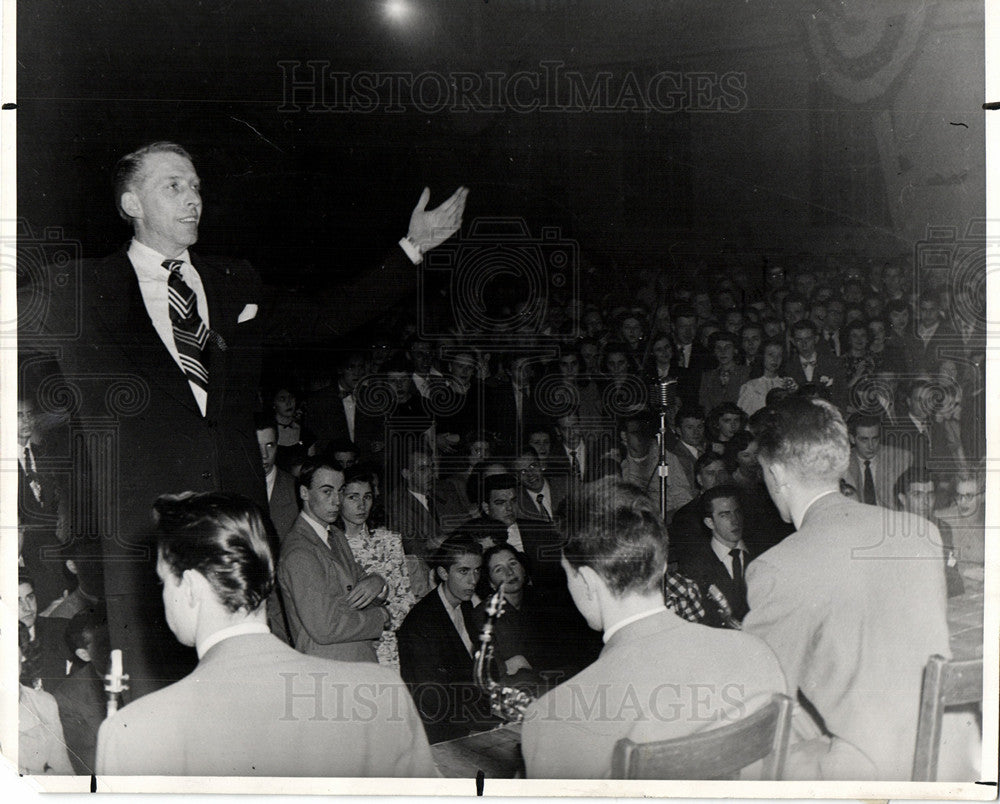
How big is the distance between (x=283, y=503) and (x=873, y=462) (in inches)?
61.6

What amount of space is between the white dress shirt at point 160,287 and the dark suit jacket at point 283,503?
0.30m

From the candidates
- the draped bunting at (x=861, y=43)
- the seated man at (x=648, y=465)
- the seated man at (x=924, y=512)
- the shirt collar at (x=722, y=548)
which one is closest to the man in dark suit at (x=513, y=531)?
the seated man at (x=648, y=465)

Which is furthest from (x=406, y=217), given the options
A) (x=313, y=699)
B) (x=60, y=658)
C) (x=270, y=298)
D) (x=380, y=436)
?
(x=60, y=658)

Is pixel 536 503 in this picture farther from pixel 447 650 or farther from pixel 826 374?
pixel 826 374

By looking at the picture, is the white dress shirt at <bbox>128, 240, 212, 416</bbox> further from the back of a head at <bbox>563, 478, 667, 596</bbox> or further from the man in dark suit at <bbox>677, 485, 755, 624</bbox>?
the man in dark suit at <bbox>677, 485, 755, 624</bbox>

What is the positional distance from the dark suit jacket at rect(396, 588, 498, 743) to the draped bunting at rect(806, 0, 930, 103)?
1716mm

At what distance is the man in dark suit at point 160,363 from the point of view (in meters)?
2.28

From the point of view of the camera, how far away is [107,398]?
229cm

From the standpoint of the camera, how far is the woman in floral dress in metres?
2.28

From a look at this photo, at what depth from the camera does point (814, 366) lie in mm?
2291

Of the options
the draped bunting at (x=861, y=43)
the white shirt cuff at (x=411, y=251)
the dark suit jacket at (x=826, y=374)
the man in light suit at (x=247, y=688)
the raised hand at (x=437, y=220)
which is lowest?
the man in light suit at (x=247, y=688)

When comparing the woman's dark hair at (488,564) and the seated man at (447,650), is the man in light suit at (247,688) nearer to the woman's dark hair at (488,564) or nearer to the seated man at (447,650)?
the seated man at (447,650)

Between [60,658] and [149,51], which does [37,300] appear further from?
[60,658]

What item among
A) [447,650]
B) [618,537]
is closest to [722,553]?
[618,537]
